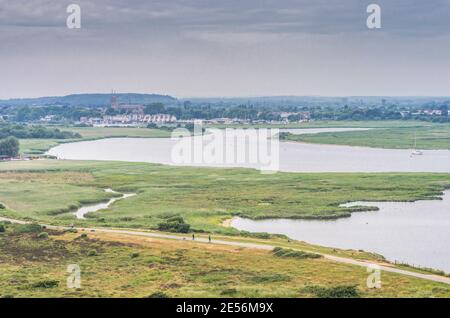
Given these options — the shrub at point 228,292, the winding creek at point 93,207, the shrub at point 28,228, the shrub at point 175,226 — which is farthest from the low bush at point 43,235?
the shrub at point 228,292

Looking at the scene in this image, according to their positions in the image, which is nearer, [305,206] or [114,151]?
[305,206]

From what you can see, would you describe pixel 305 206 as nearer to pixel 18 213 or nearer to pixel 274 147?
pixel 18 213

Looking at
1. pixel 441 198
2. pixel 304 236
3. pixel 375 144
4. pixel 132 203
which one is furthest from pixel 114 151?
pixel 304 236

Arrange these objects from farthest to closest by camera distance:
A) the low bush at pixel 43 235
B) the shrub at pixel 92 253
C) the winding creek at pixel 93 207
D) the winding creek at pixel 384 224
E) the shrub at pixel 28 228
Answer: the winding creek at pixel 93 207
the shrub at pixel 28 228
the low bush at pixel 43 235
the winding creek at pixel 384 224
the shrub at pixel 92 253

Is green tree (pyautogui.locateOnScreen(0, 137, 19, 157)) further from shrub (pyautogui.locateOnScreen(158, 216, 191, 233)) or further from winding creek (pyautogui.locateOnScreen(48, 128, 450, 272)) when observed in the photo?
shrub (pyautogui.locateOnScreen(158, 216, 191, 233))

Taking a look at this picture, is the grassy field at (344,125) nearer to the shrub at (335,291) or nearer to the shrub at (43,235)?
the shrub at (43,235)

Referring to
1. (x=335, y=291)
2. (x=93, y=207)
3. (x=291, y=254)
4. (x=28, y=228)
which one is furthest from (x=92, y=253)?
(x=93, y=207)
